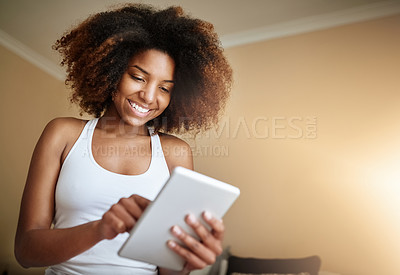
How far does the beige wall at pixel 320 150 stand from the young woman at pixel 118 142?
1.14 m

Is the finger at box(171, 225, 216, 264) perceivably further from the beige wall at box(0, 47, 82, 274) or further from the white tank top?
the beige wall at box(0, 47, 82, 274)

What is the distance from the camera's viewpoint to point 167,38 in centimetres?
99

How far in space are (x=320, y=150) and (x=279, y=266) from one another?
2.41 ft

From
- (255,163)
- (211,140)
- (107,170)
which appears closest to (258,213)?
(255,163)

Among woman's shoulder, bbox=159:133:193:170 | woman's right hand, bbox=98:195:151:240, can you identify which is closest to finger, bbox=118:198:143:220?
woman's right hand, bbox=98:195:151:240

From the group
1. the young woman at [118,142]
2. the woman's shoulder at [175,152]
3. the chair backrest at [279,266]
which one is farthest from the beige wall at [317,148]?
the woman's shoulder at [175,152]

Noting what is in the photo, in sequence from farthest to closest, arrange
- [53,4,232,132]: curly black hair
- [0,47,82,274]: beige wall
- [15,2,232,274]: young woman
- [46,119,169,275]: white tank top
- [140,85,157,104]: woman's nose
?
1. [0,47,82,274]: beige wall
2. [53,4,232,132]: curly black hair
3. [140,85,157,104]: woman's nose
4. [46,119,169,275]: white tank top
5. [15,2,232,274]: young woman

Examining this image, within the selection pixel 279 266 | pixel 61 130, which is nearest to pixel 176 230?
pixel 61 130

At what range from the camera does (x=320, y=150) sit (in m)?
2.11

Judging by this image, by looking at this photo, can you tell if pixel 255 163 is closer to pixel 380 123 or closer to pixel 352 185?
pixel 352 185

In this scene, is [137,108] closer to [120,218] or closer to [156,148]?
[156,148]

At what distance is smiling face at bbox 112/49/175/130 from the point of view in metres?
0.88

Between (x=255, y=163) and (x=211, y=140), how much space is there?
14.1 inches

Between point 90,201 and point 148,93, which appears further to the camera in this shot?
point 148,93
